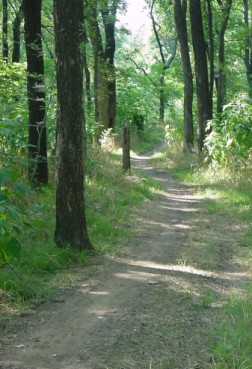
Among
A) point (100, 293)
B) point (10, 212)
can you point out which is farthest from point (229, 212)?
point (10, 212)

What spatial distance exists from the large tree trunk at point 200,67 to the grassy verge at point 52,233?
4572 millimetres

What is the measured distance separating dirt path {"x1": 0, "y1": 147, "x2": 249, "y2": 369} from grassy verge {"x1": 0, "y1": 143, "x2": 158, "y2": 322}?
0.83ft

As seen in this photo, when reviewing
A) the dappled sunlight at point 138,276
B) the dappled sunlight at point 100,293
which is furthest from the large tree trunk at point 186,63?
the dappled sunlight at point 100,293

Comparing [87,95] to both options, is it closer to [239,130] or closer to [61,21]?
[239,130]

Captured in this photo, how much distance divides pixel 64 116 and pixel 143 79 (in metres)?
28.4

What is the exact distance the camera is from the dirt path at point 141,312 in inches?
156

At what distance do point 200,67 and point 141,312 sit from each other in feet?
41.5

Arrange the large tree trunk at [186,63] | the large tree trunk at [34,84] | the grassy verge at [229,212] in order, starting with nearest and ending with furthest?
the grassy verge at [229,212], the large tree trunk at [34,84], the large tree trunk at [186,63]

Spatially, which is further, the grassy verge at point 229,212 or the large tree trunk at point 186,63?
the large tree trunk at point 186,63

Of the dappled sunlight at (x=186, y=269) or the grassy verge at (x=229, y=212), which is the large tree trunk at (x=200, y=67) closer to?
the grassy verge at (x=229, y=212)

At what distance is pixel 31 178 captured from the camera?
916 cm

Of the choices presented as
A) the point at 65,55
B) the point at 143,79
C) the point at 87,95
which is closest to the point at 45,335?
the point at 65,55

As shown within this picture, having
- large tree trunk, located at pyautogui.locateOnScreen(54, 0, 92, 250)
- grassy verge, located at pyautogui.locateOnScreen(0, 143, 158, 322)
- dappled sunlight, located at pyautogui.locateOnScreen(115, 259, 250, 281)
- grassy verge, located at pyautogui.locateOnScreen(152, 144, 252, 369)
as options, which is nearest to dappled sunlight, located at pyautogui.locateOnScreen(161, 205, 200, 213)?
grassy verge, located at pyautogui.locateOnScreen(152, 144, 252, 369)

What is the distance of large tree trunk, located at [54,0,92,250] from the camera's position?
6289mm
